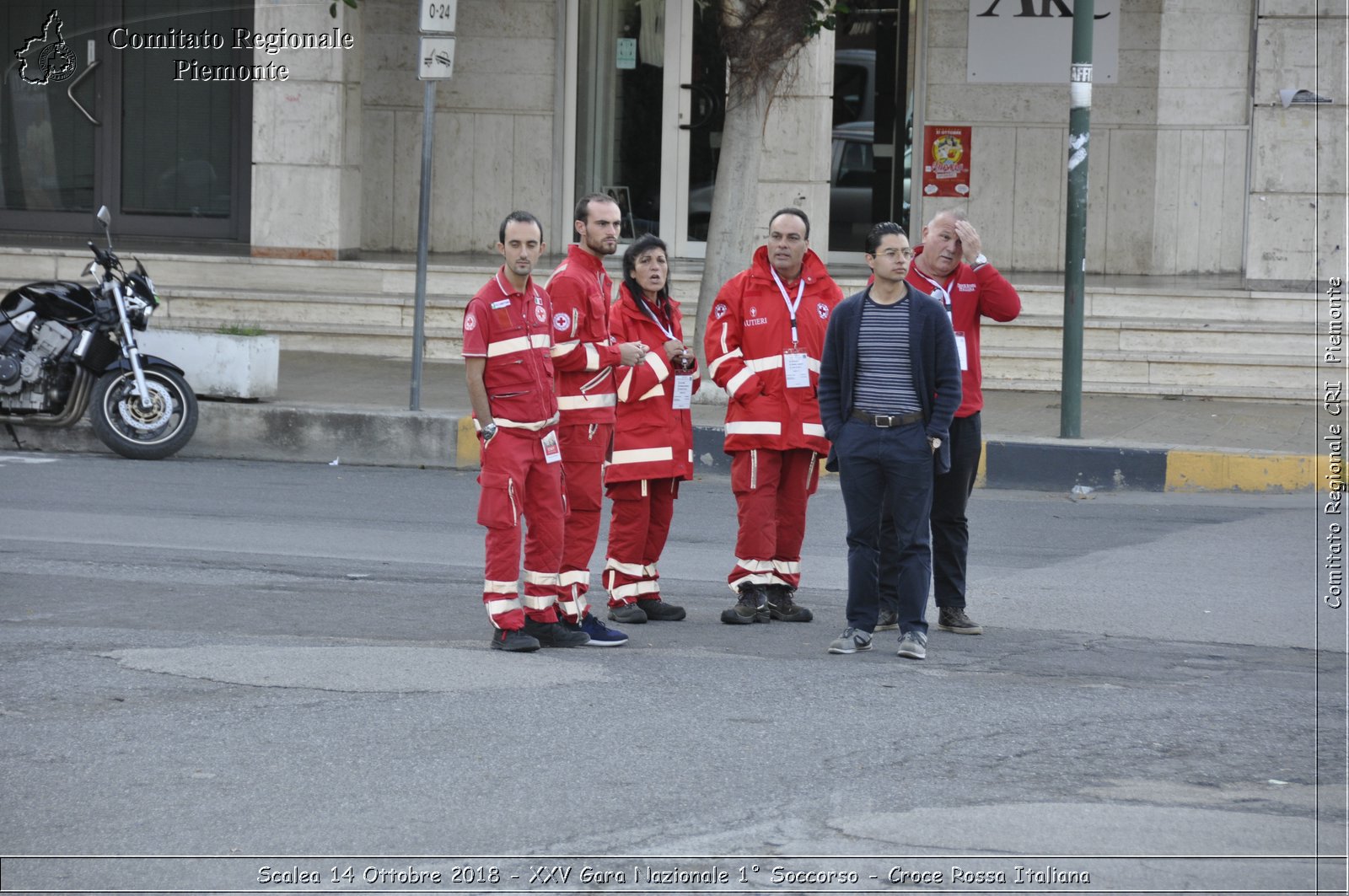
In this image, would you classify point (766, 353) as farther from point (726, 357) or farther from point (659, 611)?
point (659, 611)

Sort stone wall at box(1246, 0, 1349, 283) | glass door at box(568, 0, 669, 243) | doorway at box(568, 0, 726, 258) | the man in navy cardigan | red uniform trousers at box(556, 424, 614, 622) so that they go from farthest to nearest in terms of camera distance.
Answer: glass door at box(568, 0, 669, 243) < doorway at box(568, 0, 726, 258) < stone wall at box(1246, 0, 1349, 283) < red uniform trousers at box(556, 424, 614, 622) < the man in navy cardigan

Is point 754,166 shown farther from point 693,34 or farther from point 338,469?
point 693,34

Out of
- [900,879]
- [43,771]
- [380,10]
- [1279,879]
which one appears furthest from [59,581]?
[380,10]

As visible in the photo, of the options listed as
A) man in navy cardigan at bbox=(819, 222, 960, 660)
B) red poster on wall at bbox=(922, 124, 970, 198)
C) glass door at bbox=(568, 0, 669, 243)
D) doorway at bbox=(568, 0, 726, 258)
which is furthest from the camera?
glass door at bbox=(568, 0, 669, 243)

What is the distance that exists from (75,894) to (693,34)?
1527 centimetres

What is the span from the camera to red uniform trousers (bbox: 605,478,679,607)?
7.78 meters

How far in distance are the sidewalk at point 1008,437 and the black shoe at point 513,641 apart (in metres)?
5.33

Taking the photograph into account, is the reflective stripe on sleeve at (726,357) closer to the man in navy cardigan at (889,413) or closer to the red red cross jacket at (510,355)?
the man in navy cardigan at (889,413)

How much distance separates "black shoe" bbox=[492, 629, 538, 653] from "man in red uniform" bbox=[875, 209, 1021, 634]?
1.64m

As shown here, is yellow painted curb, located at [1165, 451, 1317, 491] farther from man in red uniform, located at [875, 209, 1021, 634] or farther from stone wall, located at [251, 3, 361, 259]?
stone wall, located at [251, 3, 361, 259]

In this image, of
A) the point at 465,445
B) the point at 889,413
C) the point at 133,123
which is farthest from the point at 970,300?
the point at 133,123

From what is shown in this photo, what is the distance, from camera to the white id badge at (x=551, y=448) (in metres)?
6.98

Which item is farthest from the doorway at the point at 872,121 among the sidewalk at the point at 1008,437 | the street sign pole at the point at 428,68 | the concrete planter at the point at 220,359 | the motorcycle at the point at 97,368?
the motorcycle at the point at 97,368

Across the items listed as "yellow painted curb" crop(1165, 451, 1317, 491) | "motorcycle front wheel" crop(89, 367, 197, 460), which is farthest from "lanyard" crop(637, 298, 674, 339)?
"motorcycle front wheel" crop(89, 367, 197, 460)
